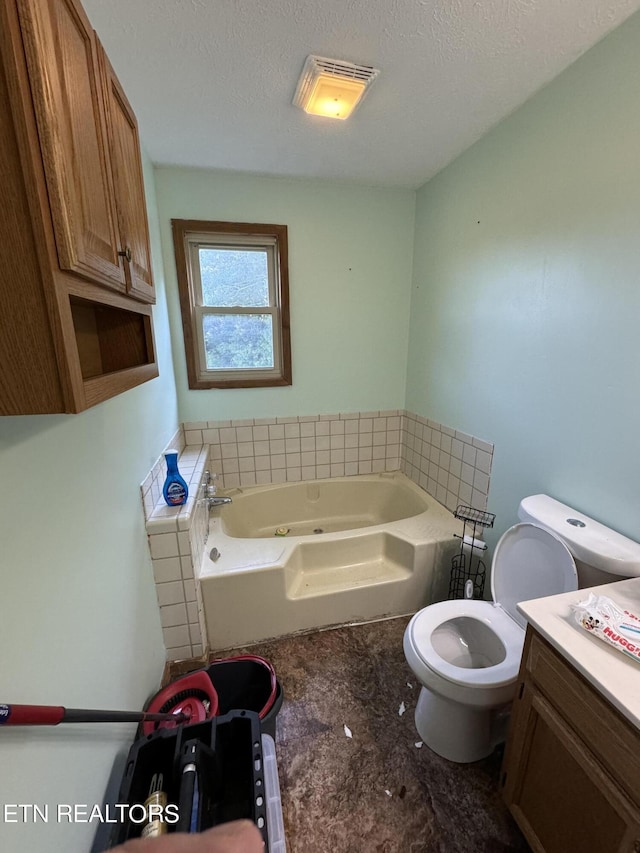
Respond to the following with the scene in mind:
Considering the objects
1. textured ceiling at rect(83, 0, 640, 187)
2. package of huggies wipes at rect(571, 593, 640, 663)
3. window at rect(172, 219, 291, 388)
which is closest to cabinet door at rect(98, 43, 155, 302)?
textured ceiling at rect(83, 0, 640, 187)

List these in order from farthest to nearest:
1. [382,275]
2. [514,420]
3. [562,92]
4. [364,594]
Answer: [382,275] → [364,594] → [514,420] → [562,92]

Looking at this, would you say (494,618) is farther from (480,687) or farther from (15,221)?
(15,221)

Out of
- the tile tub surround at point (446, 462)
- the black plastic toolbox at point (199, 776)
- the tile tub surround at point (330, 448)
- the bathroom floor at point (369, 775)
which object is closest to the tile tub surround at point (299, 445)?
the tile tub surround at point (330, 448)

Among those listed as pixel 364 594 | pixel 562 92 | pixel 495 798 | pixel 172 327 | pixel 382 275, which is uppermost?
pixel 562 92

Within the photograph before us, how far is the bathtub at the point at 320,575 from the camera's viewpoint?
1736mm

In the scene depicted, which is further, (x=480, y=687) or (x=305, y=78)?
(x=305, y=78)

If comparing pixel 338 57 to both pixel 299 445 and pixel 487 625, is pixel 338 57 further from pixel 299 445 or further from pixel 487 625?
pixel 487 625

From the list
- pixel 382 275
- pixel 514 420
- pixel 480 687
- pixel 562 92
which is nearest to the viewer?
pixel 480 687

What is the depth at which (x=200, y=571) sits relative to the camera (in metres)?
1.68

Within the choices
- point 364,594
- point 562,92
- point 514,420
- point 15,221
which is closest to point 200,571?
point 364,594

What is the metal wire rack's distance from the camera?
1.80 m

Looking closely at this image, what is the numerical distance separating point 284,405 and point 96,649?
1.78 metres

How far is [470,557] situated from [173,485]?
1617 mm

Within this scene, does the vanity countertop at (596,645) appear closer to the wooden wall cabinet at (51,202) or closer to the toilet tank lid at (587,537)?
the toilet tank lid at (587,537)
